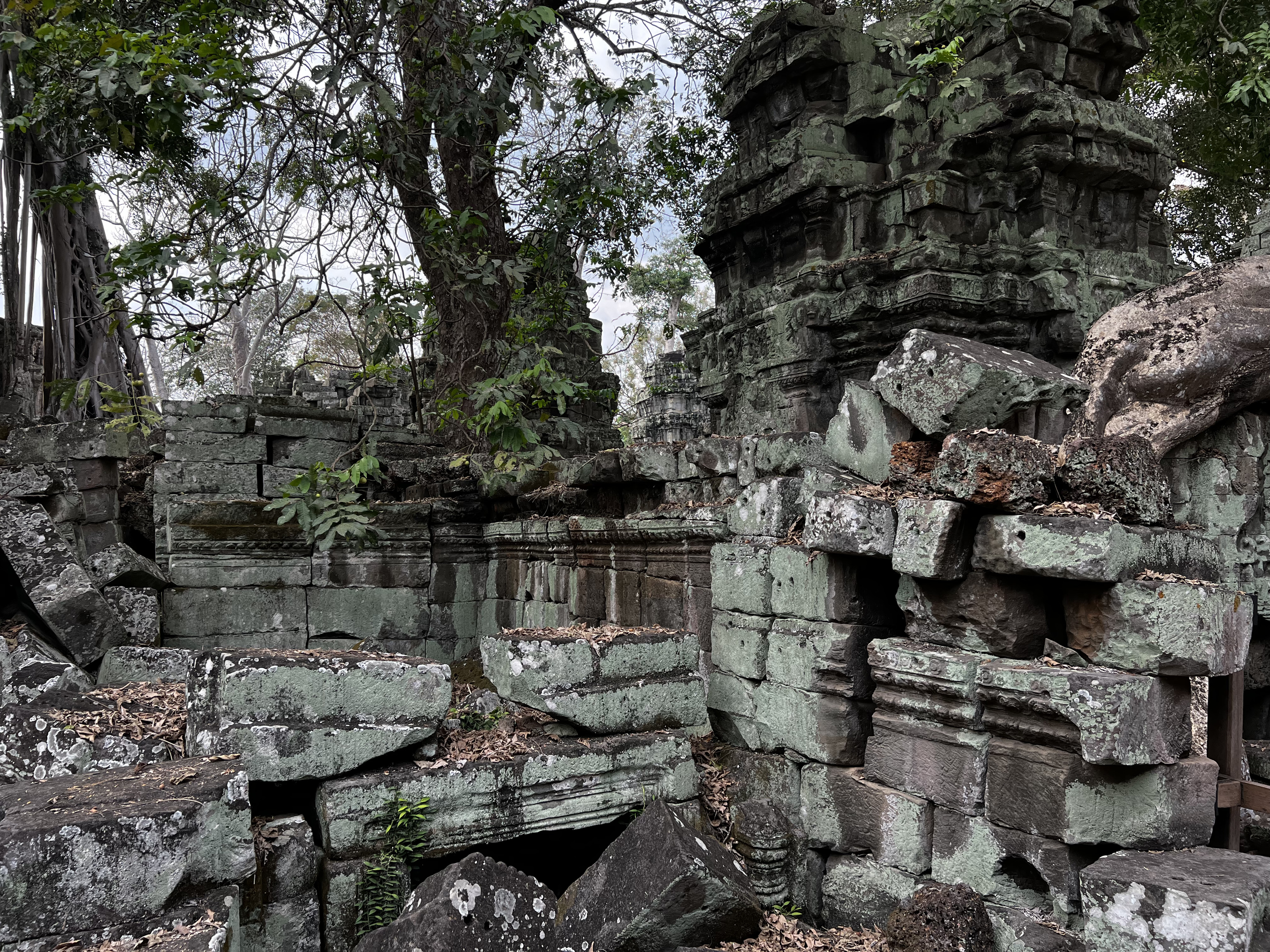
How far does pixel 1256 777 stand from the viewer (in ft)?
11.4

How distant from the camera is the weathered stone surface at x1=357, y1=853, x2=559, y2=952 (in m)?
2.52

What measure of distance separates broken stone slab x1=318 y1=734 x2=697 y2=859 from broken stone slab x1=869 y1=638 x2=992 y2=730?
35.1 inches

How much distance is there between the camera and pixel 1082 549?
2686mm

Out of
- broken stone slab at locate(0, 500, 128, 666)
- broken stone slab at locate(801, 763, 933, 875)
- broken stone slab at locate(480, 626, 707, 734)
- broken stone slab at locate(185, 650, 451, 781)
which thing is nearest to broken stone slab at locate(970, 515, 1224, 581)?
broken stone slab at locate(801, 763, 933, 875)

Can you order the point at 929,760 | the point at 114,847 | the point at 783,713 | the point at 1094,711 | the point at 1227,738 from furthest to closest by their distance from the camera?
1. the point at 783,713
2. the point at 929,760
3. the point at 1227,738
4. the point at 1094,711
5. the point at 114,847

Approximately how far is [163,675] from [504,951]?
266 cm

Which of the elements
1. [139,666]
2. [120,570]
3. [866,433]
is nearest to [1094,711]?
[866,433]

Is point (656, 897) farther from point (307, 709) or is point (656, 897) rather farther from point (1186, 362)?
point (1186, 362)

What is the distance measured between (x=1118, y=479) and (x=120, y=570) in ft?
17.6

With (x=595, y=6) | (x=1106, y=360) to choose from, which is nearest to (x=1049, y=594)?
(x=1106, y=360)

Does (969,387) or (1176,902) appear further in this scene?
(969,387)

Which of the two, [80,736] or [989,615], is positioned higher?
[989,615]

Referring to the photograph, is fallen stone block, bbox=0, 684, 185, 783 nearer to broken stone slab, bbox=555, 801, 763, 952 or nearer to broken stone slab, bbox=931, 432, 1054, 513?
broken stone slab, bbox=555, 801, 763, 952

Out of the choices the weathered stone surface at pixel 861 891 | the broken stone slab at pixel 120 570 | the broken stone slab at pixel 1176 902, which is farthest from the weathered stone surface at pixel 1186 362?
the broken stone slab at pixel 120 570
